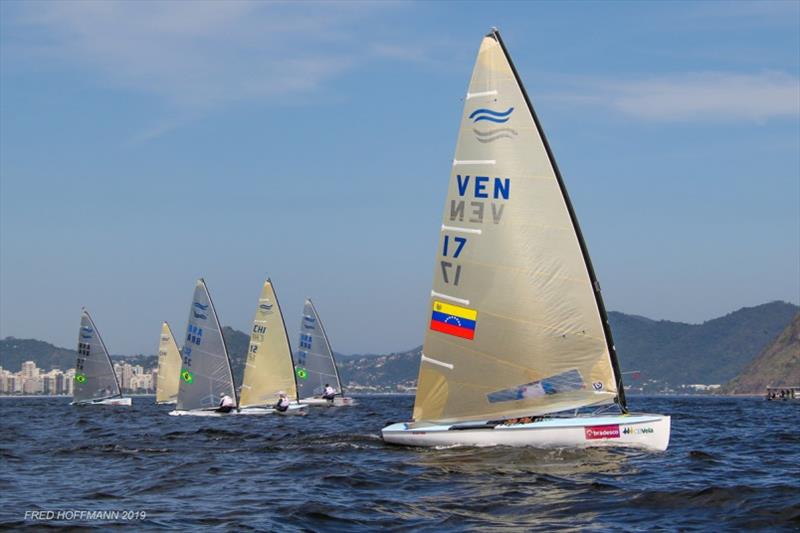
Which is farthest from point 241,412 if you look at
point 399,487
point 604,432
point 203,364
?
point 399,487

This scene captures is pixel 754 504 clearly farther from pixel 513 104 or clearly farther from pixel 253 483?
pixel 513 104

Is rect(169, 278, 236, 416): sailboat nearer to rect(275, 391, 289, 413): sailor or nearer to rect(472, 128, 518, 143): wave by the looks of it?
rect(275, 391, 289, 413): sailor

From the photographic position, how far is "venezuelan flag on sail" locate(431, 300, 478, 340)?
93.8ft

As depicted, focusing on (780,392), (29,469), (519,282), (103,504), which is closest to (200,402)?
(29,469)

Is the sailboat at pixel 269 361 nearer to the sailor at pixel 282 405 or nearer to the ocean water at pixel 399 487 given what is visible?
the sailor at pixel 282 405

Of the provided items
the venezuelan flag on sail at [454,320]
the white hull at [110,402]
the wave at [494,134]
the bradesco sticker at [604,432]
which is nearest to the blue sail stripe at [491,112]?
the wave at [494,134]

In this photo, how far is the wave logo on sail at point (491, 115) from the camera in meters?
28.1

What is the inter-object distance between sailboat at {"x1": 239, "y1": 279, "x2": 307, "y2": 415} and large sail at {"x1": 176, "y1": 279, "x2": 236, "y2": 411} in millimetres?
4155

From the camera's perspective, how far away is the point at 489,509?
19.2 meters

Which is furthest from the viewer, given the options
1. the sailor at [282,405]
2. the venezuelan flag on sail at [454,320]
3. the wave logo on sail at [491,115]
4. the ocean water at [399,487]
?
the sailor at [282,405]

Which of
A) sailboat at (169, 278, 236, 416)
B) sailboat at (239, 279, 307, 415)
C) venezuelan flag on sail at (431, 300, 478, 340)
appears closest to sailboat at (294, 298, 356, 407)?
sailboat at (239, 279, 307, 415)

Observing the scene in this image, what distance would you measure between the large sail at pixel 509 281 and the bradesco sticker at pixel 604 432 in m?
1.08

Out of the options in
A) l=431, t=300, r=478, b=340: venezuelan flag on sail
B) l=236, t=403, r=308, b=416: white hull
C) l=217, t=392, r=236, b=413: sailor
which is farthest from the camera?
l=236, t=403, r=308, b=416: white hull

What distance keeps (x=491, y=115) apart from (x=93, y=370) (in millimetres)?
70769
